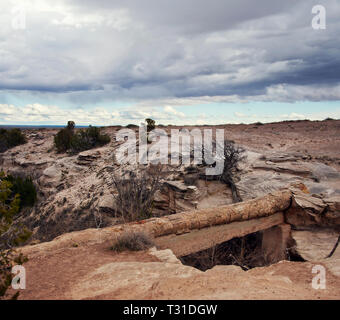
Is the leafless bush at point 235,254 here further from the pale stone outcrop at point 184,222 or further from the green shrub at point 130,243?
the green shrub at point 130,243

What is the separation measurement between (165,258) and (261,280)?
157cm

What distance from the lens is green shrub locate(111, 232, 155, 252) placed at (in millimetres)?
4949

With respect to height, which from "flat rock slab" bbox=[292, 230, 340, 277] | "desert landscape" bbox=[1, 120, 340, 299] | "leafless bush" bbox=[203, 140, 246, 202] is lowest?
"flat rock slab" bbox=[292, 230, 340, 277]

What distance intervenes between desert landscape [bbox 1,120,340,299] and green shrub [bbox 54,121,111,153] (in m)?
1.13

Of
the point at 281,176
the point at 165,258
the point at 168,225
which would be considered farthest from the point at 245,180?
the point at 165,258

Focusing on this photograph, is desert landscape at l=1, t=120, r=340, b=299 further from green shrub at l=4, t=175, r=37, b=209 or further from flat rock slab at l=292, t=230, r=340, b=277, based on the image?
green shrub at l=4, t=175, r=37, b=209

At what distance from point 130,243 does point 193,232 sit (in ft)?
5.51

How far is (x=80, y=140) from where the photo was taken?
17.8 m

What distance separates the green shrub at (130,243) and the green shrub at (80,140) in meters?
13.4

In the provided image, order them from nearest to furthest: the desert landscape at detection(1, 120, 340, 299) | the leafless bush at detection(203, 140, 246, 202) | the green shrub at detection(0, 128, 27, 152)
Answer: the desert landscape at detection(1, 120, 340, 299), the leafless bush at detection(203, 140, 246, 202), the green shrub at detection(0, 128, 27, 152)

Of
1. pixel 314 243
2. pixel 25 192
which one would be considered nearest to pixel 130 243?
pixel 314 243

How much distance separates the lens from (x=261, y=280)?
3664 mm

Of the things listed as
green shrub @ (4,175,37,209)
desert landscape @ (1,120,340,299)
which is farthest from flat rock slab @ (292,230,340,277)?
green shrub @ (4,175,37,209)
